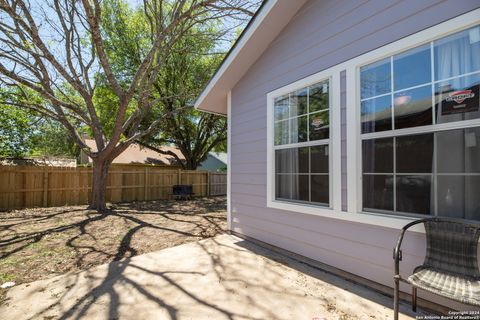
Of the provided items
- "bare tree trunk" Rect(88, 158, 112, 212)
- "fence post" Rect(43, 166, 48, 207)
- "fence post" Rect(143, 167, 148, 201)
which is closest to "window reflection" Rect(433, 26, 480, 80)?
"bare tree trunk" Rect(88, 158, 112, 212)

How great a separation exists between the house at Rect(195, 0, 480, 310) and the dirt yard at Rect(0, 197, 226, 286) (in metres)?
2.01

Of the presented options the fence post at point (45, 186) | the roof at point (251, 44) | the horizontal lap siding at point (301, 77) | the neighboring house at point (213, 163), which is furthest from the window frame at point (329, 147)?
the neighboring house at point (213, 163)

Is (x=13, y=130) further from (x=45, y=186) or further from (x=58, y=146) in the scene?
(x=58, y=146)

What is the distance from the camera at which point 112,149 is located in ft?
27.7

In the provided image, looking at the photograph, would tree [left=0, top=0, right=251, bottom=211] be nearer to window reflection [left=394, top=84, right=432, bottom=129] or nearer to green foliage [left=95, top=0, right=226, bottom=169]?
green foliage [left=95, top=0, right=226, bottom=169]

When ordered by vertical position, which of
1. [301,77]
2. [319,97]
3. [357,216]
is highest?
[301,77]

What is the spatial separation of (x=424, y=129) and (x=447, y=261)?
1.24 metres

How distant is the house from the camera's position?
7.49 ft

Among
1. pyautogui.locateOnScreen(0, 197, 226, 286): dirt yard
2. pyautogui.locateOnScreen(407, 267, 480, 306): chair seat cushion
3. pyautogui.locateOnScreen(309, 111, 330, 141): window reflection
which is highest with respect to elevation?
pyautogui.locateOnScreen(309, 111, 330, 141): window reflection

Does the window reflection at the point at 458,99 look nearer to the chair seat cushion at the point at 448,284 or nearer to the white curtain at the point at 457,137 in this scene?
the white curtain at the point at 457,137

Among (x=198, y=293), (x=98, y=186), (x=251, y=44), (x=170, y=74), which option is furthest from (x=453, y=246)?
(x=170, y=74)

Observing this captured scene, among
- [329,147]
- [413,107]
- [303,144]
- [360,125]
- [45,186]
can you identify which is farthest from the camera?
[45,186]

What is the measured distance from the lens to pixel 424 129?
2436 mm

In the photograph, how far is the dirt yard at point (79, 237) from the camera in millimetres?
3656
